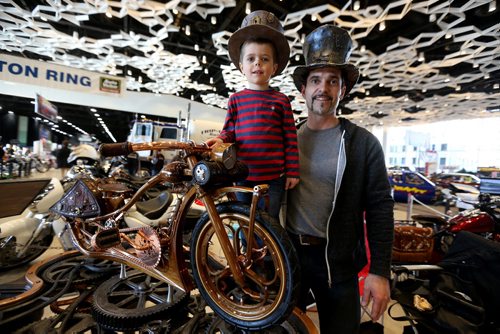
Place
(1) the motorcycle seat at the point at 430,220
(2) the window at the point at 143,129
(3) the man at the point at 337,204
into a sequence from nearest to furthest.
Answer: (3) the man at the point at 337,204 < (1) the motorcycle seat at the point at 430,220 < (2) the window at the point at 143,129

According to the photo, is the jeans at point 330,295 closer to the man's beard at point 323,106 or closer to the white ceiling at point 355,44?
the man's beard at point 323,106

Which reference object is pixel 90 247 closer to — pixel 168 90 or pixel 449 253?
pixel 449 253

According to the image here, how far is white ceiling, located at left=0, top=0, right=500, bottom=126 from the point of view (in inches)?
207

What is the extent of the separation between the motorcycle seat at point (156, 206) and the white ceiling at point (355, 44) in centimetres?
405

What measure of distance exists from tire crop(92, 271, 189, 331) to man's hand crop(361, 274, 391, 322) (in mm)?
961

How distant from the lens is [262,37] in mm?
1314

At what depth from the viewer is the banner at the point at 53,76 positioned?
6125 mm

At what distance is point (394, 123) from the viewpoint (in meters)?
17.1

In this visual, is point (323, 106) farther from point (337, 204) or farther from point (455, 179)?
point (455, 179)

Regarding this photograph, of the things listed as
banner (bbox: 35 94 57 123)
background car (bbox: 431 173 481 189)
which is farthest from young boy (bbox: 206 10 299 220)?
background car (bbox: 431 173 481 189)

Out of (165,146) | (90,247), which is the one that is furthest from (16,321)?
(165,146)

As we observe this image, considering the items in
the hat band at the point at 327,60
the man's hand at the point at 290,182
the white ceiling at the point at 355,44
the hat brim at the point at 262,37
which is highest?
the white ceiling at the point at 355,44

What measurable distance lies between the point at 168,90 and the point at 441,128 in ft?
50.6

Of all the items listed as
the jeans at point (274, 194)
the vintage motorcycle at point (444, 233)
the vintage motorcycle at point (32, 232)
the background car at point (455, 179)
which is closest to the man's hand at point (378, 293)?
the jeans at point (274, 194)
